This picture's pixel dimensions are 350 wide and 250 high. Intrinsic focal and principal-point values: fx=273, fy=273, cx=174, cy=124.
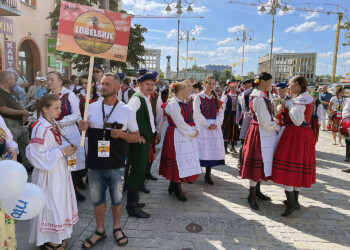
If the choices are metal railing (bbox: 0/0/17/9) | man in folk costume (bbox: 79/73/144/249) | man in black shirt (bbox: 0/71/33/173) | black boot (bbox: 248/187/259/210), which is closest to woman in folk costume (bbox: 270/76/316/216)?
black boot (bbox: 248/187/259/210)

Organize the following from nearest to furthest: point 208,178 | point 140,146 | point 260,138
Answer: point 140,146
point 260,138
point 208,178

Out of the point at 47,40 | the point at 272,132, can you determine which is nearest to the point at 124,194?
the point at 272,132

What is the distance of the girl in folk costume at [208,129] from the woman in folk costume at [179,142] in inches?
26.3

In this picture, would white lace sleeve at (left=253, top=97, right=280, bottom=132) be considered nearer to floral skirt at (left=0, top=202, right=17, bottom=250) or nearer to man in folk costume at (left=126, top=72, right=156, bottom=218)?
man in folk costume at (left=126, top=72, right=156, bottom=218)

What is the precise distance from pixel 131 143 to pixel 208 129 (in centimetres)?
190

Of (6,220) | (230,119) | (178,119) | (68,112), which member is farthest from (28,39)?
(6,220)

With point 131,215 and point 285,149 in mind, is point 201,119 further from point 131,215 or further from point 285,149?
point 131,215

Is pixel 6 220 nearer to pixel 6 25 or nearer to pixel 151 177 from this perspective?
pixel 151 177

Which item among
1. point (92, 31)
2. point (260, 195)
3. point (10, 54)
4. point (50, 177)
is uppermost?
point (10, 54)

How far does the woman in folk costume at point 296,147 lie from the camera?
3.94m

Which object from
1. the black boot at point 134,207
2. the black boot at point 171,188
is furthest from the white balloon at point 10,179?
the black boot at point 171,188

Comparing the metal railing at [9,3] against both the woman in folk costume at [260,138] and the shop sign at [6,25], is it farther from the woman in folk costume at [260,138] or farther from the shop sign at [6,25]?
the woman in folk costume at [260,138]

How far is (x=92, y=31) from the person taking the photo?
3.04m

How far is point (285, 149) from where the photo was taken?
13.2 feet
